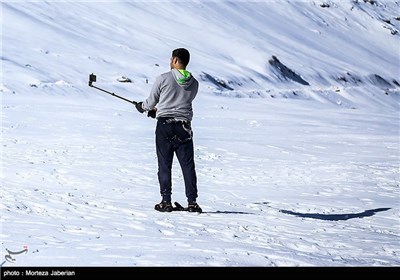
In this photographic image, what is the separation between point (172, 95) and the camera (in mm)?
7887

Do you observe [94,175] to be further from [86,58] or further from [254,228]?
[86,58]

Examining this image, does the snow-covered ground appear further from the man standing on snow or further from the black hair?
the black hair

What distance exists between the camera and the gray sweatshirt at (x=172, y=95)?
7859 millimetres

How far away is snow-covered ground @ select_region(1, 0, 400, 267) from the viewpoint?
6387mm

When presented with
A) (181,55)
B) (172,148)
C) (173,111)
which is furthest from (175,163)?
(181,55)

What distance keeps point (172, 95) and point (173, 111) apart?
0.52 ft

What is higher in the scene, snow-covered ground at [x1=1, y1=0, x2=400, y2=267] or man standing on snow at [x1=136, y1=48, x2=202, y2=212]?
man standing on snow at [x1=136, y1=48, x2=202, y2=212]

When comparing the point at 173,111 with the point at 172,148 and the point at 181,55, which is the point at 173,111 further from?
the point at 181,55

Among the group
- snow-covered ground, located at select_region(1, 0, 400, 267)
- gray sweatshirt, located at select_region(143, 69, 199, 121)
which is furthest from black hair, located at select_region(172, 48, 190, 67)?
snow-covered ground, located at select_region(1, 0, 400, 267)

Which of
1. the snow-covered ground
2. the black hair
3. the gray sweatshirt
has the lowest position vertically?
the snow-covered ground

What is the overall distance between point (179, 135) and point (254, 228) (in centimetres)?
120

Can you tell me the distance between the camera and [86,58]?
4125 centimetres

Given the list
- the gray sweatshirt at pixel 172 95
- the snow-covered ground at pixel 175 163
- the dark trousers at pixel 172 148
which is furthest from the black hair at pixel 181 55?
the snow-covered ground at pixel 175 163

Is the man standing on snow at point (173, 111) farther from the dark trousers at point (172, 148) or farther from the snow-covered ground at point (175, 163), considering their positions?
the snow-covered ground at point (175, 163)
